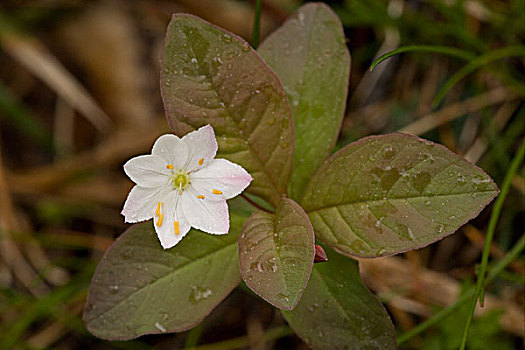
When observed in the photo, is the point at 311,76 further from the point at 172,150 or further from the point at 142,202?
the point at 142,202

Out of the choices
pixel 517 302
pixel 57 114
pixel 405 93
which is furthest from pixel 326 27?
pixel 57 114

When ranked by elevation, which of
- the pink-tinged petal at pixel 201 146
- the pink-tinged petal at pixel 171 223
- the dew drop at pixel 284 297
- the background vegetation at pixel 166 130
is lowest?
the background vegetation at pixel 166 130

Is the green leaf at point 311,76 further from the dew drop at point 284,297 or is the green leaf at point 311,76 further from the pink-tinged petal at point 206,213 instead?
the dew drop at point 284,297

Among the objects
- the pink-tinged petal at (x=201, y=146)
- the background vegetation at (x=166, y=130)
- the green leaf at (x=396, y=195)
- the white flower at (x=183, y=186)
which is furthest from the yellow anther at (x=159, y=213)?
the background vegetation at (x=166, y=130)

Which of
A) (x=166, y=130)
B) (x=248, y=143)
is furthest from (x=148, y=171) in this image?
(x=166, y=130)

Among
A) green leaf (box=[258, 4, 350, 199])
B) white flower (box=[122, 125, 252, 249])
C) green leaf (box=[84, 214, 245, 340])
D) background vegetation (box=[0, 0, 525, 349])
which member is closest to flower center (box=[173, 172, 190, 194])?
white flower (box=[122, 125, 252, 249])

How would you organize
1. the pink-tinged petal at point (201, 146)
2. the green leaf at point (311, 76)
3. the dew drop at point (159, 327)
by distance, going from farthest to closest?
the green leaf at point (311, 76), the dew drop at point (159, 327), the pink-tinged petal at point (201, 146)

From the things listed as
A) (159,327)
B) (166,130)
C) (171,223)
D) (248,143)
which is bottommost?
(166,130)
